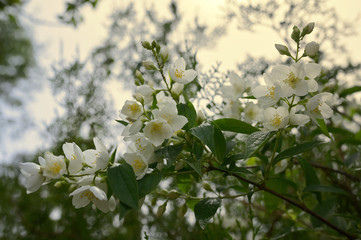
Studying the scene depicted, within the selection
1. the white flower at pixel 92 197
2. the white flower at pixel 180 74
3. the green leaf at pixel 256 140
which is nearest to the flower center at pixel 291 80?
the green leaf at pixel 256 140

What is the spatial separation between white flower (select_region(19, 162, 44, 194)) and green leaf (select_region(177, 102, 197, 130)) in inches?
12.0

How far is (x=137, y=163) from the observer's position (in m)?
0.71

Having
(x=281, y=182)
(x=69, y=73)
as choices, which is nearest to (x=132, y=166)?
(x=281, y=182)

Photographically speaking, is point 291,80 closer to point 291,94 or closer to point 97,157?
point 291,94

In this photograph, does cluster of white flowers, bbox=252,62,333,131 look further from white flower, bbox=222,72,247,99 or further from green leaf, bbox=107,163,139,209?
green leaf, bbox=107,163,139,209

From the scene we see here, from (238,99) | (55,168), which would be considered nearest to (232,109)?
(238,99)

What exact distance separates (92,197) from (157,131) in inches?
7.4

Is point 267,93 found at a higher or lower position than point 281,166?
higher

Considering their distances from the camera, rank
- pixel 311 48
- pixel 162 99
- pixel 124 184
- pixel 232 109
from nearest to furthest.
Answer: pixel 124 184 → pixel 311 48 → pixel 162 99 → pixel 232 109

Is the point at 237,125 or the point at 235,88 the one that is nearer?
the point at 237,125

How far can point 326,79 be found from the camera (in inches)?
49.4

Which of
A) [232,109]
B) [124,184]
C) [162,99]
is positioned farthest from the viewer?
[232,109]

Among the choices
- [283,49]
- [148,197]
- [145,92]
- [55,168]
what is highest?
[283,49]

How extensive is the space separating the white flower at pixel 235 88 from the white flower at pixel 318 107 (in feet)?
0.73
